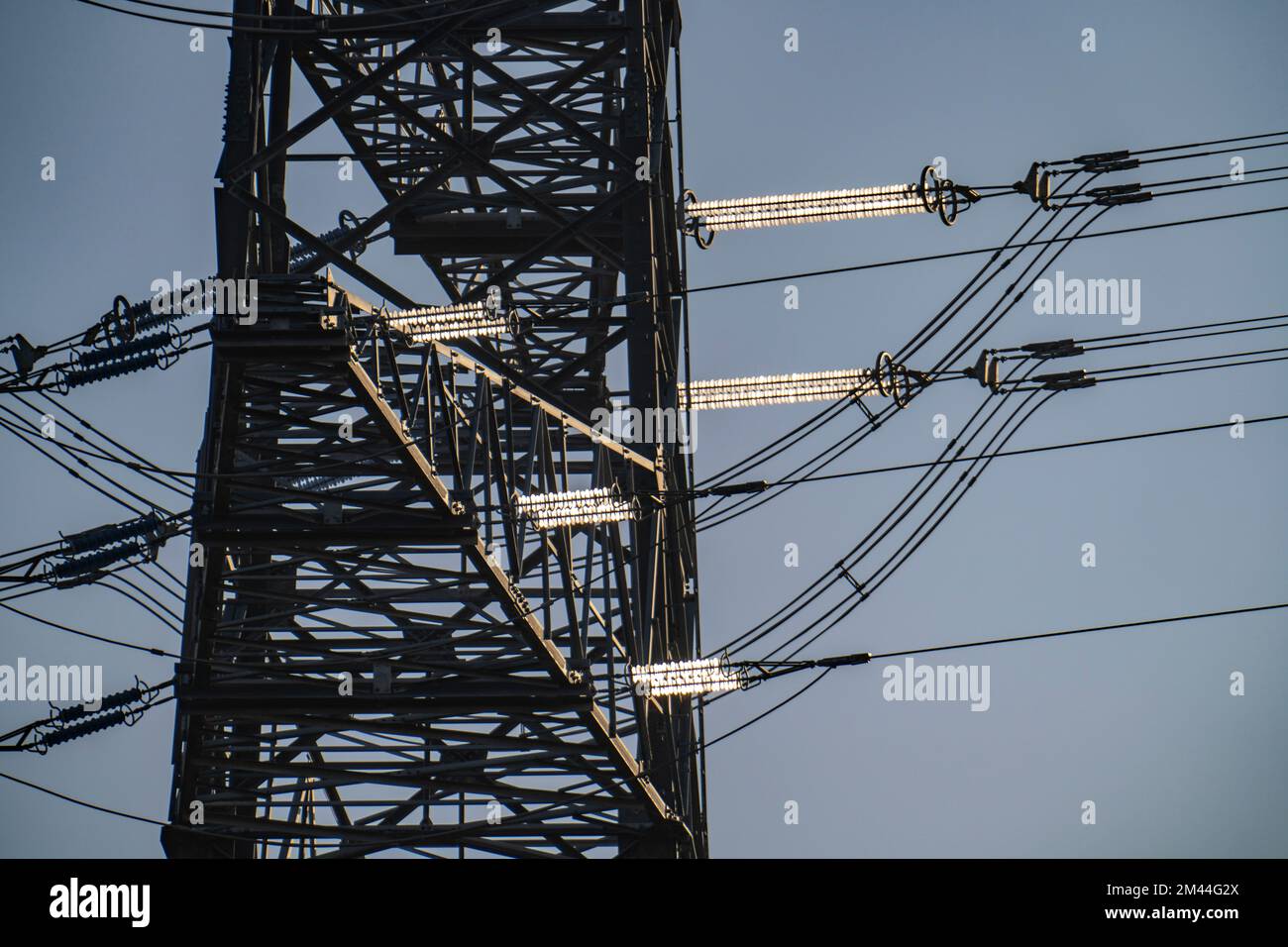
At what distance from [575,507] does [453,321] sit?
96.1 inches

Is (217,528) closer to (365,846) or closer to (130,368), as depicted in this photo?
(130,368)

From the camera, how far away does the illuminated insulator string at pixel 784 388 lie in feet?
66.5

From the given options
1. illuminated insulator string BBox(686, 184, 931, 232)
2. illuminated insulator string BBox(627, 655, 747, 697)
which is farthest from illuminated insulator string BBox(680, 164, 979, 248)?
illuminated insulator string BBox(627, 655, 747, 697)

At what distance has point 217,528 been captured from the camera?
2114 cm

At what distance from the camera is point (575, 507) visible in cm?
2011

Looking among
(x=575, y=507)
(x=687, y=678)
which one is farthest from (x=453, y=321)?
(x=687, y=678)

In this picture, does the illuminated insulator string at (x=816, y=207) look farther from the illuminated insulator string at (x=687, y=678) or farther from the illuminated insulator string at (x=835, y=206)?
the illuminated insulator string at (x=687, y=678)

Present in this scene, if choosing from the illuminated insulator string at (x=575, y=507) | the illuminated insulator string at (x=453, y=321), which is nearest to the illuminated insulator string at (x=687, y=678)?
the illuminated insulator string at (x=575, y=507)

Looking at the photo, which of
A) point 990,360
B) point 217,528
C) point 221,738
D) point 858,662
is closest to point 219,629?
point 221,738

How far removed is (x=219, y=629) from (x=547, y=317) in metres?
4.95

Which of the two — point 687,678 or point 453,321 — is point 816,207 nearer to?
point 453,321

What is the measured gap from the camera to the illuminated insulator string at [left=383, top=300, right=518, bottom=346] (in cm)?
1833

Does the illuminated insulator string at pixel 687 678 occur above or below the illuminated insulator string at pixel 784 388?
below

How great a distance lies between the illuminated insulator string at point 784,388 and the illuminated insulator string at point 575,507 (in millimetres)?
1316
